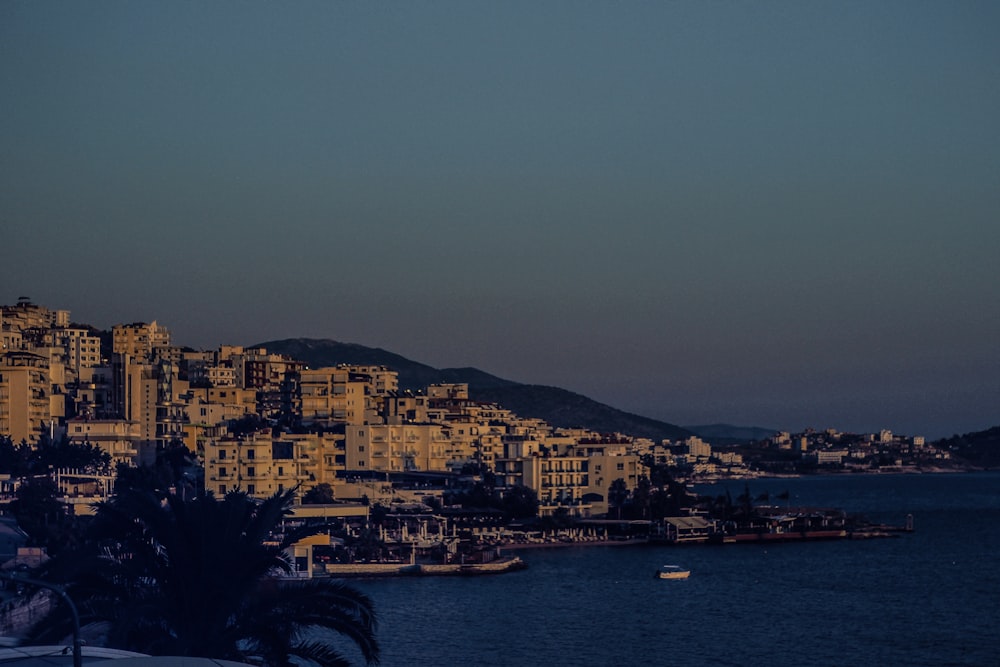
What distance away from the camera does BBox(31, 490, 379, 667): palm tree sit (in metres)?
Result: 13.2

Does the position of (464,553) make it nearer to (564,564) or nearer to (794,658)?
(564,564)

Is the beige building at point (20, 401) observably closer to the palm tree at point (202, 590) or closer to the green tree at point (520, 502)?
the green tree at point (520, 502)

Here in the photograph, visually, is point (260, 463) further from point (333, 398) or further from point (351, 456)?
point (333, 398)

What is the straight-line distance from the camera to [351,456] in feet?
240

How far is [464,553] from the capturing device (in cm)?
5366

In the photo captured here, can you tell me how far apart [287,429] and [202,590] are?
203 feet

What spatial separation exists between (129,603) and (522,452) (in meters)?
62.7

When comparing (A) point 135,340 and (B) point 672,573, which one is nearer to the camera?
(B) point 672,573

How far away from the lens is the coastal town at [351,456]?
6194 centimetres

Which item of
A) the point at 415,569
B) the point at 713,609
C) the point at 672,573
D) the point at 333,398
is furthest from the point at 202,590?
the point at 333,398

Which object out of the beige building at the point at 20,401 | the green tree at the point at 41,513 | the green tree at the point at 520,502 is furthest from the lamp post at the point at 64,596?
the beige building at the point at 20,401

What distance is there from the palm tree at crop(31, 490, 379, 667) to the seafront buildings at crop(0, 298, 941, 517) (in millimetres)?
49698

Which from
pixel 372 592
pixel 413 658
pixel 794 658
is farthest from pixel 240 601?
pixel 372 592

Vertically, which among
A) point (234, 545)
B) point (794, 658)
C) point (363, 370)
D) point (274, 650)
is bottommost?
point (794, 658)
